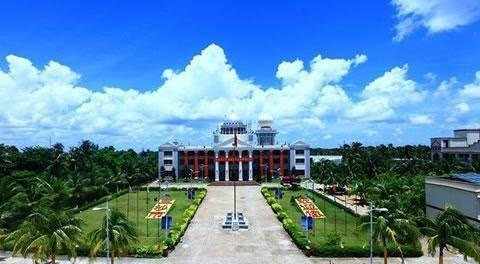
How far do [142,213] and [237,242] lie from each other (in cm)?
3104

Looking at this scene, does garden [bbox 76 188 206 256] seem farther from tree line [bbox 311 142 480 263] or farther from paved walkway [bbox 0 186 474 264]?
tree line [bbox 311 142 480 263]

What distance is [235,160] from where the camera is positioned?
529 feet

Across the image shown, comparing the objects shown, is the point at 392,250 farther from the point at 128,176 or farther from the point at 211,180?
the point at 211,180

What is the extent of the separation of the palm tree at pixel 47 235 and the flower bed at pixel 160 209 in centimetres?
3768

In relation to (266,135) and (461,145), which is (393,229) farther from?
(266,135)

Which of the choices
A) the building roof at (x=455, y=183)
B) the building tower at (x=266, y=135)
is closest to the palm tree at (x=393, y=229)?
the building roof at (x=455, y=183)

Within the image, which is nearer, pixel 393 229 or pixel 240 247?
pixel 393 229

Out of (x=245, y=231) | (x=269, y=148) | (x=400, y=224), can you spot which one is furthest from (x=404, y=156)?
(x=400, y=224)

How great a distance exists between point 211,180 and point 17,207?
349 ft

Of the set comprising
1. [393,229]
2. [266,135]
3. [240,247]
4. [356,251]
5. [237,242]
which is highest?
[266,135]

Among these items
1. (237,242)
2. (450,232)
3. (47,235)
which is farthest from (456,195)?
(47,235)

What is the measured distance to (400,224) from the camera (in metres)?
43.3

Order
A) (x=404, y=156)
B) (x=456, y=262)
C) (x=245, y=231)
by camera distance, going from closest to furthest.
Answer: (x=456, y=262) → (x=245, y=231) → (x=404, y=156)

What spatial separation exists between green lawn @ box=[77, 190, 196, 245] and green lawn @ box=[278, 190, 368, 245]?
18337 millimetres
